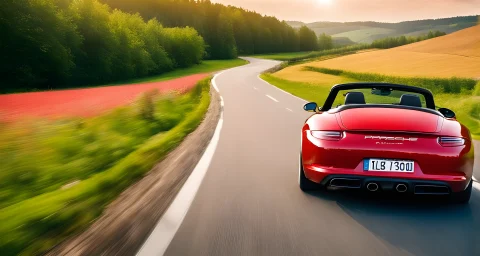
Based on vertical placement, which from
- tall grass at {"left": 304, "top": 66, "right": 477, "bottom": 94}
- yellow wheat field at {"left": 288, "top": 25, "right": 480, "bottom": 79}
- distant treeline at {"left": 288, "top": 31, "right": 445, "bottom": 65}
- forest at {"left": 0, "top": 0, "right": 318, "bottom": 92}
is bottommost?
distant treeline at {"left": 288, "top": 31, "right": 445, "bottom": 65}

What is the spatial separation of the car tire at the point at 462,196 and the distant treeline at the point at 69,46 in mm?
39043

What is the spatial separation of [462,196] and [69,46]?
4997 centimetres

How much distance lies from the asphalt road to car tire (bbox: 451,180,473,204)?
78 mm

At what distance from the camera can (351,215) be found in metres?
4.46

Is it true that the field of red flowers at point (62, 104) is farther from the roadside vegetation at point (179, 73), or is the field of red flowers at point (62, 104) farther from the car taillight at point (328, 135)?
the roadside vegetation at point (179, 73)

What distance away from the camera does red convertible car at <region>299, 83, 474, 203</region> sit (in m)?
4.52

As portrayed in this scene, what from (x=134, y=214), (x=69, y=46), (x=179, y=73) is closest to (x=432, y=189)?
(x=134, y=214)

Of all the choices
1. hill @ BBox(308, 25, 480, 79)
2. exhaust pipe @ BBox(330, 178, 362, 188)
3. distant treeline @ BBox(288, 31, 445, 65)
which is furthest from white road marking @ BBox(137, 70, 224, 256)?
distant treeline @ BBox(288, 31, 445, 65)

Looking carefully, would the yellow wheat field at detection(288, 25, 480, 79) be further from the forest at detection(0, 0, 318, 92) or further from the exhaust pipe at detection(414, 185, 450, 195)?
the exhaust pipe at detection(414, 185, 450, 195)

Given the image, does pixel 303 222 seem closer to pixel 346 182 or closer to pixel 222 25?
pixel 346 182

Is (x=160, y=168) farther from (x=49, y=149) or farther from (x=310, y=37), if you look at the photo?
(x=310, y=37)

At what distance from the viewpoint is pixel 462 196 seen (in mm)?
4773

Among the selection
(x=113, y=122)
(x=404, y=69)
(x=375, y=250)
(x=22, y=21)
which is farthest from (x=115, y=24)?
(x=375, y=250)

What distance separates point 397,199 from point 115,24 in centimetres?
6321
